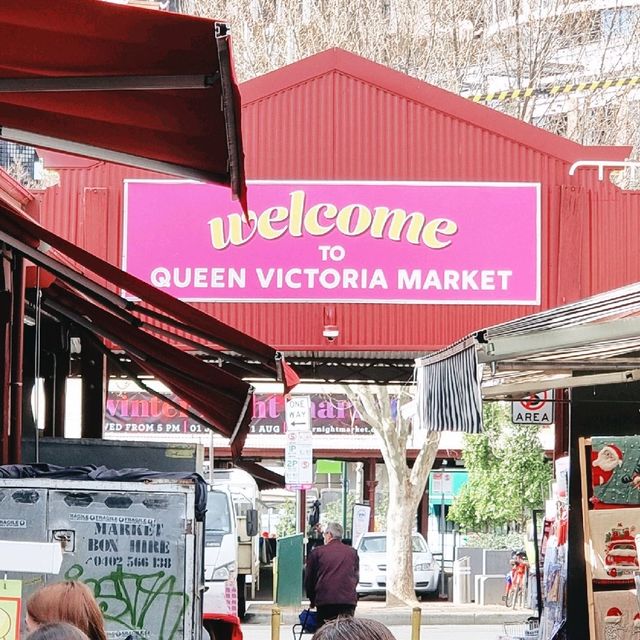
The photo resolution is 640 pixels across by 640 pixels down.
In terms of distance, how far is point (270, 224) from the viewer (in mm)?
14891

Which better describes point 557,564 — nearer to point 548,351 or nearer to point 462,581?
point 548,351

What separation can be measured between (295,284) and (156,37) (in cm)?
1047

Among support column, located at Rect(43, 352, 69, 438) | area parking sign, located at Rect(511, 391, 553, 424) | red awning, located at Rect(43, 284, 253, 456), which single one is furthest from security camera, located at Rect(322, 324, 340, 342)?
red awning, located at Rect(43, 284, 253, 456)

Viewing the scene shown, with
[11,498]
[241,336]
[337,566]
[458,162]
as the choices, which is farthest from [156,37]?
[458,162]

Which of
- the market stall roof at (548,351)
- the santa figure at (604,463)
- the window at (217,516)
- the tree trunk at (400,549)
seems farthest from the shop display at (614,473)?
the tree trunk at (400,549)

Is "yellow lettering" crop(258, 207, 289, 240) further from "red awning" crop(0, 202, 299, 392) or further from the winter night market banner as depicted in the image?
"red awning" crop(0, 202, 299, 392)

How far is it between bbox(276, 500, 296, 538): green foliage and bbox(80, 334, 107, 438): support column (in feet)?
61.2

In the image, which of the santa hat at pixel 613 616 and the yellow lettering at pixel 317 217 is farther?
the yellow lettering at pixel 317 217

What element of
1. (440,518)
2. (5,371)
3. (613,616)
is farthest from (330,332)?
(440,518)

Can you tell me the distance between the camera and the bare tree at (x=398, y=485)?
24.3 metres

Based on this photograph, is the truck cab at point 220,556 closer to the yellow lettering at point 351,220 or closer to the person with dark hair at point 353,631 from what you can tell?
the yellow lettering at point 351,220

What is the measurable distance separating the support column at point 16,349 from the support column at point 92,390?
4981 mm

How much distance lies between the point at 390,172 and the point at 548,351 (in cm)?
815

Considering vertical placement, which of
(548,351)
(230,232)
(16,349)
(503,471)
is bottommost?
(503,471)
